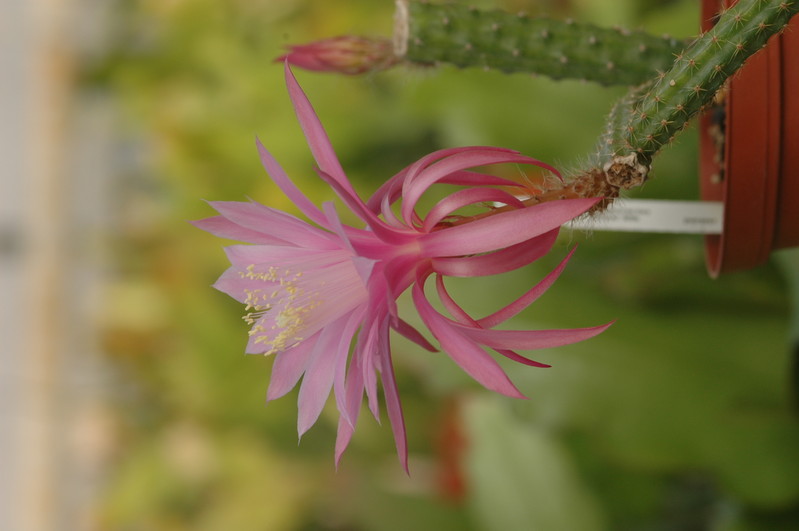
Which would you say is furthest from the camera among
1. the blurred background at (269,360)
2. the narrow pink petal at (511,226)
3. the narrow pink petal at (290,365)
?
the blurred background at (269,360)

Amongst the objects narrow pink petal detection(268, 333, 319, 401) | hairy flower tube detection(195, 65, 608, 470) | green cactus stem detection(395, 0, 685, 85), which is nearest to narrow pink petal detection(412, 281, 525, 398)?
hairy flower tube detection(195, 65, 608, 470)

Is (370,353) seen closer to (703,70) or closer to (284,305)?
(284,305)

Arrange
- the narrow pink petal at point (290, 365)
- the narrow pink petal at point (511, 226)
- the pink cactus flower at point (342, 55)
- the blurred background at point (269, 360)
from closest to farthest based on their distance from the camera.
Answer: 1. the narrow pink petal at point (511, 226)
2. the narrow pink petal at point (290, 365)
3. the pink cactus flower at point (342, 55)
4. the blurred background at point (269, 360)

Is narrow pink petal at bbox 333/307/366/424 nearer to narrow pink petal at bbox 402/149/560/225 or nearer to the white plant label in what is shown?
narrow pink petal at bbox 402/149/560/225

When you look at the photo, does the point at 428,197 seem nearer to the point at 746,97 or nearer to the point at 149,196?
the point at 746,97

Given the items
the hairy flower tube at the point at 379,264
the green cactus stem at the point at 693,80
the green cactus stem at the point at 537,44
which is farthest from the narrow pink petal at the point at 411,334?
the green cactus stem at the point at 537,44

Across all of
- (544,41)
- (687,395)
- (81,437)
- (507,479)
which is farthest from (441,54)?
(81,437)

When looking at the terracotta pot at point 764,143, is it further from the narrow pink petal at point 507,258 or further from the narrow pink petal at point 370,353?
the narrow pink petal at point 370,353
